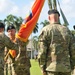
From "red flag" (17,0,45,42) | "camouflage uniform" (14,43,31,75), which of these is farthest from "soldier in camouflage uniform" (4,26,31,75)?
"red flag" (17,0,45,42)

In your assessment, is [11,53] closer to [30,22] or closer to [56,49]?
[30,22]

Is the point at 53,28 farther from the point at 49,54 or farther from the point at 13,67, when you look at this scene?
the point at 13,67

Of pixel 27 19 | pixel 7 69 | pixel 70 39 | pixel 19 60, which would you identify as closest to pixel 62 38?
pixel 70 39

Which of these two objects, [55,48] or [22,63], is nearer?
[55,48]

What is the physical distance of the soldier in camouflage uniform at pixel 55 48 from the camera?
716cm

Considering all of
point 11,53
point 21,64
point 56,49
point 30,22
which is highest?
point 30,22

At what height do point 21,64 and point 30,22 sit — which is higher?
point 30,22

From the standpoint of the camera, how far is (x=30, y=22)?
29.3 ft

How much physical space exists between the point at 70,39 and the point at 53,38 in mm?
382

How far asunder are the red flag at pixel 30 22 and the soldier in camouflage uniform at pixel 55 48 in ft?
5.51

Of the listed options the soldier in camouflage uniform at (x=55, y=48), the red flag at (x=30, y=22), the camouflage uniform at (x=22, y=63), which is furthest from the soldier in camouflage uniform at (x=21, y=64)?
the soldier in camouflage uniform at (x=55, y=48)

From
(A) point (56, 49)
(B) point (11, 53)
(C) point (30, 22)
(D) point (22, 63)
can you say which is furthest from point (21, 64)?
(A) point (56, 49)

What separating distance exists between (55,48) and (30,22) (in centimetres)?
188

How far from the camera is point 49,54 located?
7.25m
